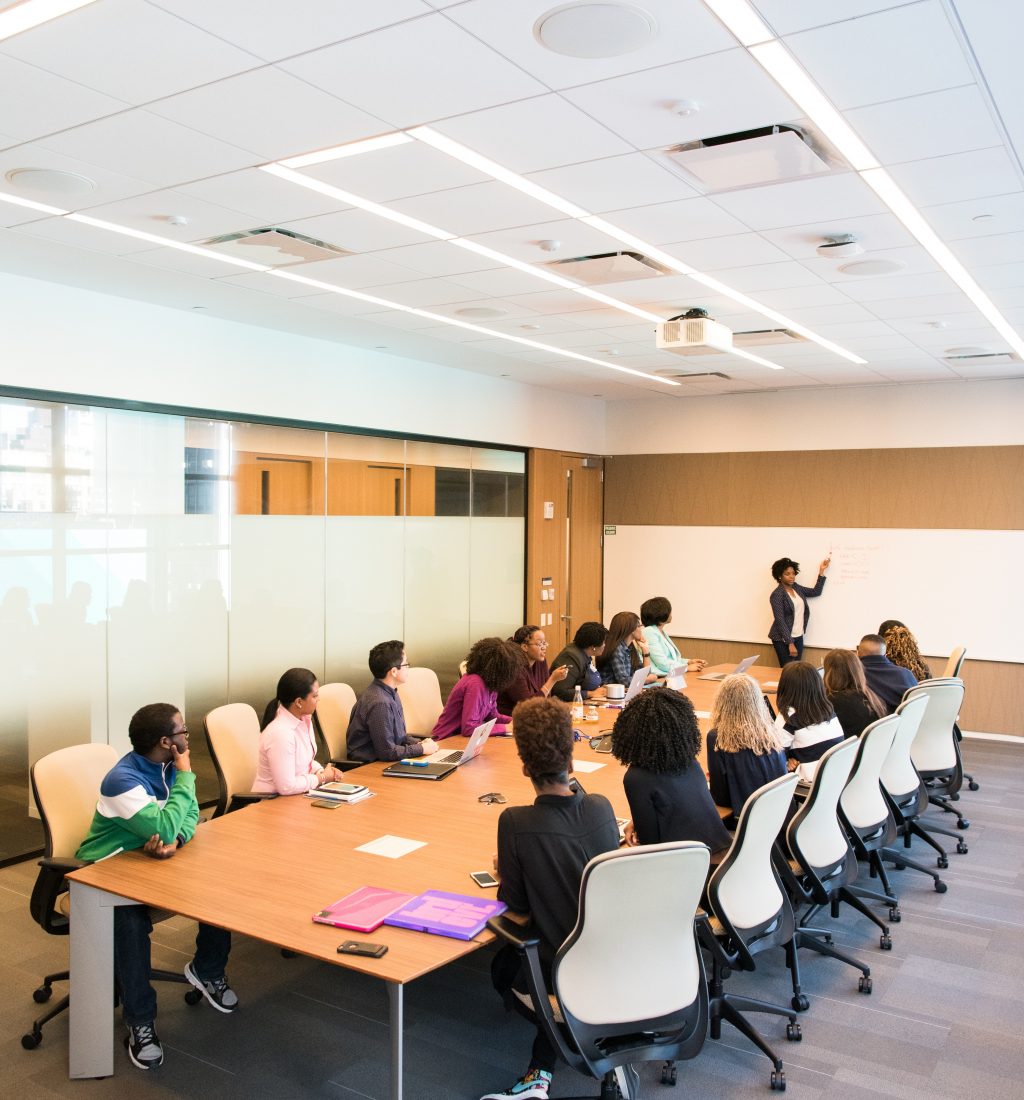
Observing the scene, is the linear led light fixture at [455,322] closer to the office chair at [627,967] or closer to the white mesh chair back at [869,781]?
the white mesh chair back at [869,781]

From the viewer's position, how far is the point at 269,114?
3.23 meters

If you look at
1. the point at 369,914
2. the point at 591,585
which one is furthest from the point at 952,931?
the point at 591,585

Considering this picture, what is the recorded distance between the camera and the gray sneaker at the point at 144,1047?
11.6 feet

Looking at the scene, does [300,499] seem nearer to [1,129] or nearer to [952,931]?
[1,129]

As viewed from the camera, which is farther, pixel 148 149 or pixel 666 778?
pixel 666 778

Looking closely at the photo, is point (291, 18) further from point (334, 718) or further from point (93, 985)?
point (334, 718)

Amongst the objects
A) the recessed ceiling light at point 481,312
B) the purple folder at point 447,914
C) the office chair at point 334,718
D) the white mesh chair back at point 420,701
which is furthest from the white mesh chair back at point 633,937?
Answer: the recessed ceiling light at point 481,312

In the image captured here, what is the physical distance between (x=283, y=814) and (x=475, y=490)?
549 cm

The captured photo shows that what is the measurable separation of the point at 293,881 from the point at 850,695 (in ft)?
11.2

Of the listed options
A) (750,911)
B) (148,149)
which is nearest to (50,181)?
(148,149)

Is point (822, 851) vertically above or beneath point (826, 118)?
beneath

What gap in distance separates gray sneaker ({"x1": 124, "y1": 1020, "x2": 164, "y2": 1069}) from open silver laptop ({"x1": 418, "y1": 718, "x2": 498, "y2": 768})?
74.9 inches

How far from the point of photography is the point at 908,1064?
11.9ft

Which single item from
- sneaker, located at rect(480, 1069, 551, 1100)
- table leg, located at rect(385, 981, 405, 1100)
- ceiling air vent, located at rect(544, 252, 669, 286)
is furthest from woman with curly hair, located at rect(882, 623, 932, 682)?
table leg, located at rect(385, 981, 405, 1100)
